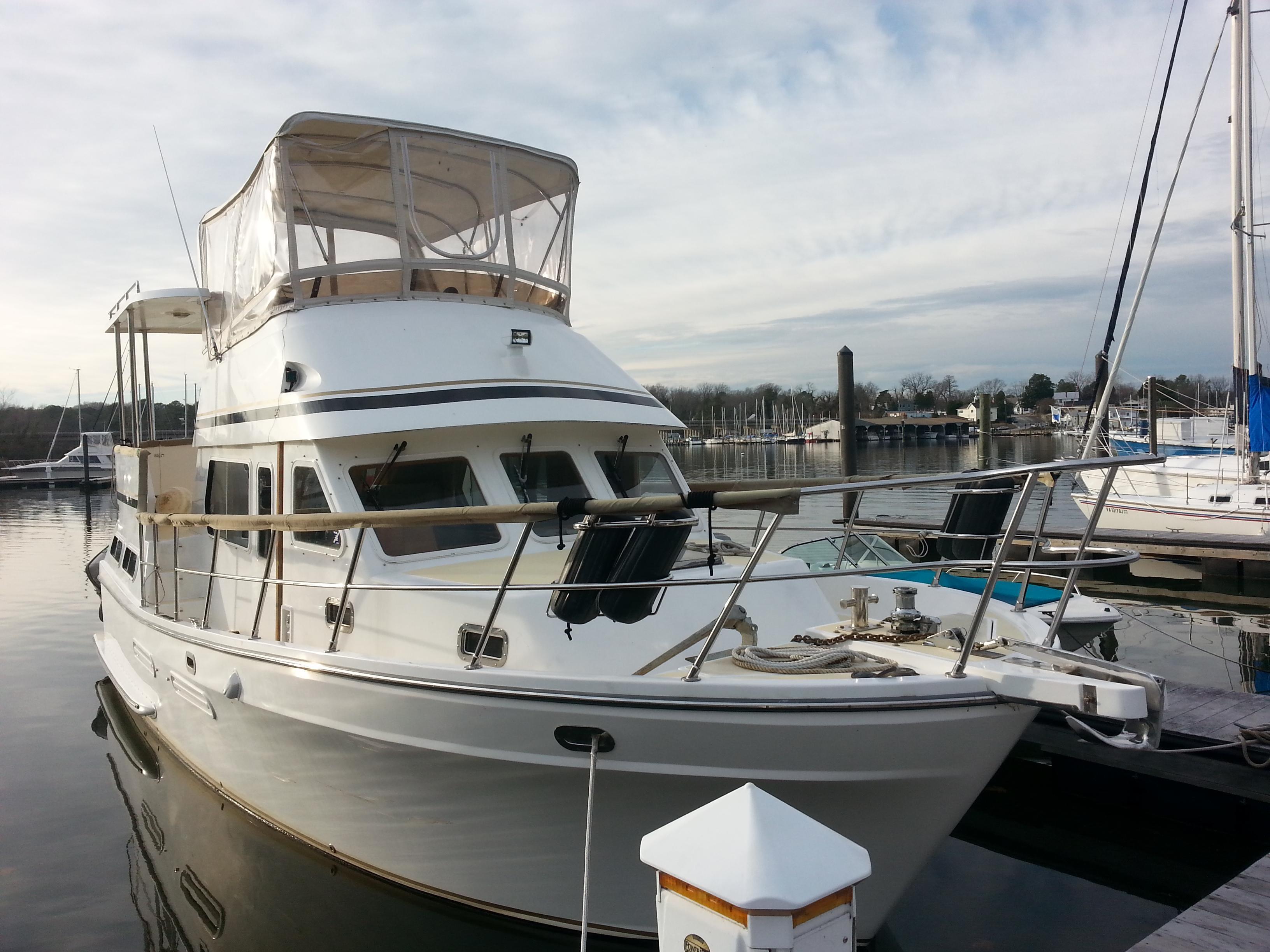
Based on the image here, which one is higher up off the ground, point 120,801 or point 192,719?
point 192,719

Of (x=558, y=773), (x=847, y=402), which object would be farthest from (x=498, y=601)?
(x=847, y=402)

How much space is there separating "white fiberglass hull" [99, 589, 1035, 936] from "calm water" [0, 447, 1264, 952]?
0.37 meters

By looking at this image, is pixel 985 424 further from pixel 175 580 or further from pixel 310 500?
pixel 310 500

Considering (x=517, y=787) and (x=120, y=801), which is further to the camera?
(x=120, y=801)

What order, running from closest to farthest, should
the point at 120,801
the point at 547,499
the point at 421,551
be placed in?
the point at 421,551 → the point at 547,499 → the point at 120,801

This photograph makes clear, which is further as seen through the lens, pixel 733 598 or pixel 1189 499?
pixel 1189 499

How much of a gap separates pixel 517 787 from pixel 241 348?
4.16 meters

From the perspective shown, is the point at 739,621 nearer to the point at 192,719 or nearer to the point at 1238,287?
the point at 192,719

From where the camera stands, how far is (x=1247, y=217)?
57.6 ft

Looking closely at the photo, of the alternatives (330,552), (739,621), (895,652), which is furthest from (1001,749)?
(330,552)

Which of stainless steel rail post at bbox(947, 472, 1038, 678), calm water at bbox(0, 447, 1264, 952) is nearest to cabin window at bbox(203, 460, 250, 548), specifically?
calm water at bbox(0, 447, 1264, 952)

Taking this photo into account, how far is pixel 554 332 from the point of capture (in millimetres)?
6285

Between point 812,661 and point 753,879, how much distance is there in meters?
1.80

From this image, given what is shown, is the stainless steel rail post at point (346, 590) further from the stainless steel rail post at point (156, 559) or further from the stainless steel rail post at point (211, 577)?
the stainless steel rail post at point (156, 559)
